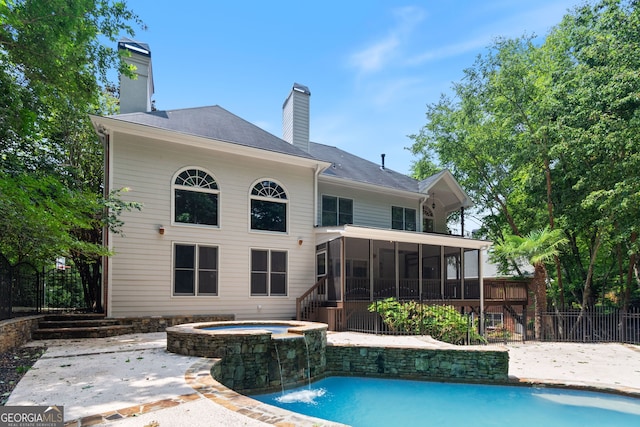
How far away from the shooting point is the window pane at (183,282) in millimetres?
12344

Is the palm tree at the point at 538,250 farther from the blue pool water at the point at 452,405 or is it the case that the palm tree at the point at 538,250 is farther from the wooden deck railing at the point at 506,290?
the blue pool water at the point at 452,405

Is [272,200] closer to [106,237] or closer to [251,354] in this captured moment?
[106,237]

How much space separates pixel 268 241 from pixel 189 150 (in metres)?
4.08

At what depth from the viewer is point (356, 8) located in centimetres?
1362

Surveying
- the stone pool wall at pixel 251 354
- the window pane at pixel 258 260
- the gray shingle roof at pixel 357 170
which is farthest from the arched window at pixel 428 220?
the stone pool wall at pixel 251 354

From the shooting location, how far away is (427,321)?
1134 cm

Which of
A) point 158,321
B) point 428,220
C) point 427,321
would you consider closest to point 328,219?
point 427,321

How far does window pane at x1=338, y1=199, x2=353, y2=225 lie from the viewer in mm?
16341

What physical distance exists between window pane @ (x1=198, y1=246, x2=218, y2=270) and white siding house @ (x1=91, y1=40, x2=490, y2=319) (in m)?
0.03

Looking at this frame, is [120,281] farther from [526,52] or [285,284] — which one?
[526,52]

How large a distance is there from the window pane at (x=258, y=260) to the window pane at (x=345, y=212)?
3.89 meters

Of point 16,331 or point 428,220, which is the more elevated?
point 428,220

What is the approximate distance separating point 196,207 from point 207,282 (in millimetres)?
2493

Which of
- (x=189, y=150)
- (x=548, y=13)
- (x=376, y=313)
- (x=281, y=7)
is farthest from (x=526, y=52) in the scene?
(x=189, y=150)
